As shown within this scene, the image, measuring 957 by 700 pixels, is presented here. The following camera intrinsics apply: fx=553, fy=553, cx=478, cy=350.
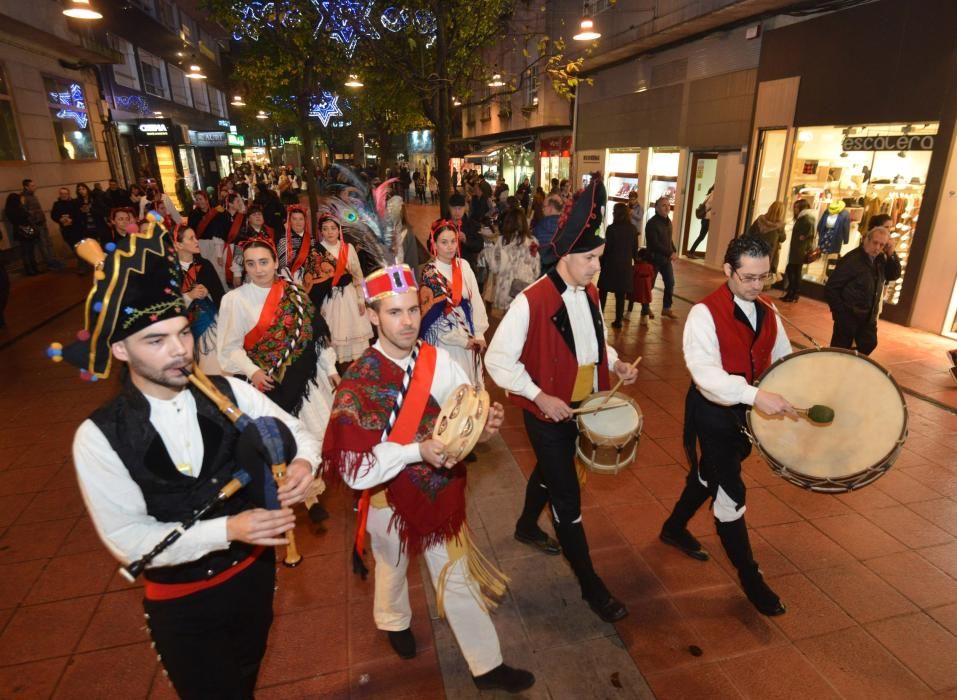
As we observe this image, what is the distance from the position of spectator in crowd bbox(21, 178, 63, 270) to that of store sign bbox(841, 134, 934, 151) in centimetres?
1813

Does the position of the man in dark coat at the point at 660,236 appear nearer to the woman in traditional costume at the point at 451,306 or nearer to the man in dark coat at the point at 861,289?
the man in dark coat at the point at 861,289

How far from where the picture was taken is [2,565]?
4098mm

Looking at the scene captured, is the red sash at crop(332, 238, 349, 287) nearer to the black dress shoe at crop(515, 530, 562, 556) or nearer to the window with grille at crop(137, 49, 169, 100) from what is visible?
the black dress shoe at crop(515, 530, 562, 556)

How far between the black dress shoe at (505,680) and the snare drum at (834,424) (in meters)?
1.79

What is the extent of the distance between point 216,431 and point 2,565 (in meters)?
3.42

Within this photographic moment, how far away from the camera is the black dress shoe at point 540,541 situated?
13.4ft

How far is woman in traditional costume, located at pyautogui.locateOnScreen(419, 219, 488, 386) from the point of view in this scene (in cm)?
501

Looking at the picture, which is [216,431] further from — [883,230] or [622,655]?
[883,230]

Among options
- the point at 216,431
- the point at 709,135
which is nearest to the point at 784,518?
the point at 216,431

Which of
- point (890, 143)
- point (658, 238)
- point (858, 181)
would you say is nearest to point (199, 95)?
point (658, 238)

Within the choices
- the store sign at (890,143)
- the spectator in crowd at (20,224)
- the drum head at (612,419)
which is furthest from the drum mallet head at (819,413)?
the spectator in crowd at (20,224)

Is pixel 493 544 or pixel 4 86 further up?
pixel 4 86

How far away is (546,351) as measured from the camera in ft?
10.9

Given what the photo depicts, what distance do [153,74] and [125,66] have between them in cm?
508
